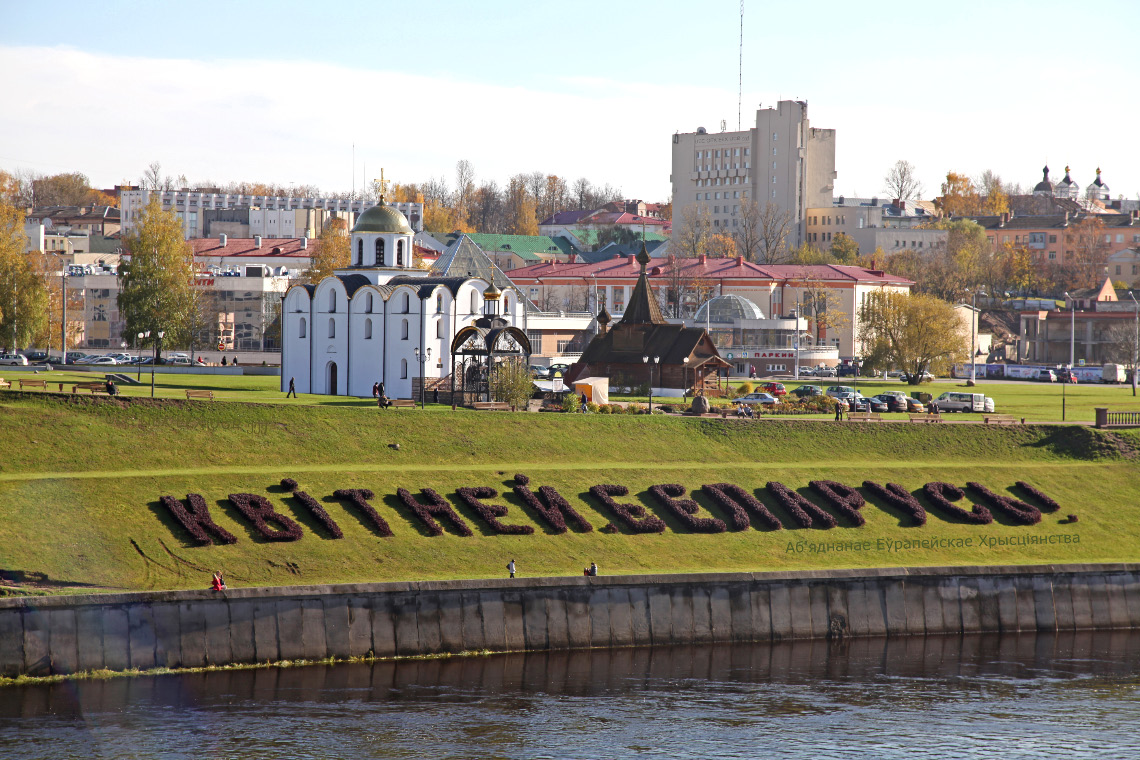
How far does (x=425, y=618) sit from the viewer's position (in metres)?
39.2

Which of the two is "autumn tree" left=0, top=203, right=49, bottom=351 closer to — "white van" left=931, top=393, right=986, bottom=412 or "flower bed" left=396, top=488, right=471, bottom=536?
"flower bed" left=396, top=488, right=471, bottom=536

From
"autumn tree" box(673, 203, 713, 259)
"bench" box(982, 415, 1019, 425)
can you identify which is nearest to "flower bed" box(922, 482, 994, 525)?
"bench" box(982, 415, 1019, 425)

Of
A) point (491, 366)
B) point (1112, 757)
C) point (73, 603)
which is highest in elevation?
point (491, 366)

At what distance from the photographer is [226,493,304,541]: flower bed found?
138 feet

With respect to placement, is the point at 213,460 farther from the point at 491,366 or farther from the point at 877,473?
the point at 877,473

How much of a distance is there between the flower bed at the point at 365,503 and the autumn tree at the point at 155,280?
5200 cm

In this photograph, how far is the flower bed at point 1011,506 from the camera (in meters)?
51.8

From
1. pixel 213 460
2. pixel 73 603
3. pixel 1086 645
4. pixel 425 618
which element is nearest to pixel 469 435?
pixel 213 460

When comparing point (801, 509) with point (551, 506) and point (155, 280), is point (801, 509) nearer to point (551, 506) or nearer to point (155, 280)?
point (551, 506)

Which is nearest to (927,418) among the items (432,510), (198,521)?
(432,510)

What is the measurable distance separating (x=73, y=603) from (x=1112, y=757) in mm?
27301

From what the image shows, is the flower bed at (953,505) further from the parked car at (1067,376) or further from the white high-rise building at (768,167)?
the white high-rise building at (768,167)

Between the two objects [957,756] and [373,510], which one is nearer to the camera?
[957,756]

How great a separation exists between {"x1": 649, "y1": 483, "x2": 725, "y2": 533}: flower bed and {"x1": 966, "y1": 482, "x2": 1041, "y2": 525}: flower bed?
40.4 ft
